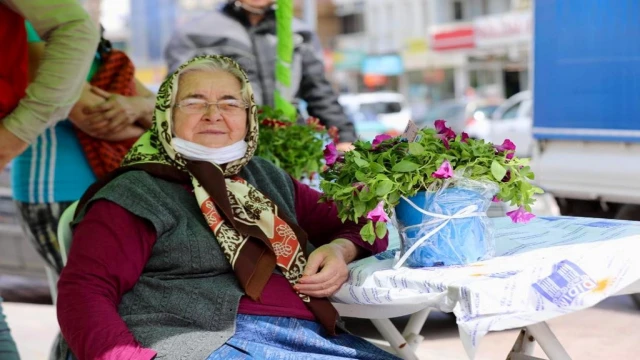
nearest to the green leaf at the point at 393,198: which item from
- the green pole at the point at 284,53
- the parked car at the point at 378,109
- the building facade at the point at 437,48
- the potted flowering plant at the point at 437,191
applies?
the potted flowering plant at the point at 437,191

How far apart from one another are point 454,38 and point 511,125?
1962cm

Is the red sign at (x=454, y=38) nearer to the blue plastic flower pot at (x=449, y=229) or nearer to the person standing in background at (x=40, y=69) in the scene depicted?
the person standing in background at (x=40, y=69)

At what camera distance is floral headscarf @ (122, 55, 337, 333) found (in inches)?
97.0

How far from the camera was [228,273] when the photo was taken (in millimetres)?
2482

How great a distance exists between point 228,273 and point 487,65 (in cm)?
3550

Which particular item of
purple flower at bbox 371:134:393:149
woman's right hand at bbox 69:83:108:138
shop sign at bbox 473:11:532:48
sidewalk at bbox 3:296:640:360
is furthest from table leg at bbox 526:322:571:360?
shop sign at bbox 473:11:532:48

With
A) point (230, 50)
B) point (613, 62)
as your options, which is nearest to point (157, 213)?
point (230, 50)

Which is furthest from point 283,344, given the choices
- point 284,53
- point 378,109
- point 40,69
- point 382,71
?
point 382,71

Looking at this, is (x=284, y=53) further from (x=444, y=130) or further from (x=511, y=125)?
(x=511, y=125)

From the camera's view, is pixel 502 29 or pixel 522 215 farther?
pixel 502 29

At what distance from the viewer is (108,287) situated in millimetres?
2330

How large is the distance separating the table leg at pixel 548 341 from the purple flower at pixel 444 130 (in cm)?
48

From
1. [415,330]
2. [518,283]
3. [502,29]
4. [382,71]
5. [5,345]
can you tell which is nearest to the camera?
[518,283]

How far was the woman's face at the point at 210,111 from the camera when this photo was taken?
2.60 metres
